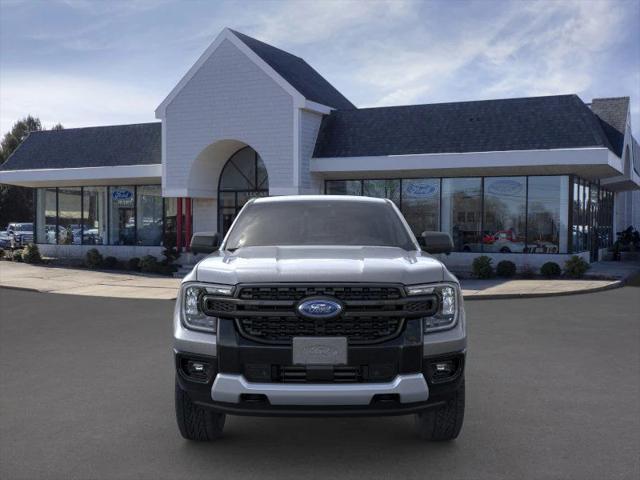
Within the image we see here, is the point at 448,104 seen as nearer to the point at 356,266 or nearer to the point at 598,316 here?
the point at 598,316

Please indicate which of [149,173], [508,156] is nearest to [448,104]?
[508,156]

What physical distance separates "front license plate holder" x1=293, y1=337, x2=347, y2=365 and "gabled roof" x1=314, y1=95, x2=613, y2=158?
18.5 metres

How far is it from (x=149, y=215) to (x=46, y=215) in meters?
6.62

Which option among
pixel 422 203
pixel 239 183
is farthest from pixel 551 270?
pixel 239 183

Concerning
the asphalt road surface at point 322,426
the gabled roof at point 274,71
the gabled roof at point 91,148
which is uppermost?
the gabled roof at point 274,71

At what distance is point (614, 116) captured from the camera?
26750 mm

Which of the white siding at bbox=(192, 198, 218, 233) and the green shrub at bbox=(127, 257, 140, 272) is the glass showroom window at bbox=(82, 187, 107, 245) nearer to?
the green shrub at bbox=(127, 257, 140, 272)

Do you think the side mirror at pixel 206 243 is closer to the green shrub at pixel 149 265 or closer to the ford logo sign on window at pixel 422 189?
the ford logo sign on window at pixel 422 189

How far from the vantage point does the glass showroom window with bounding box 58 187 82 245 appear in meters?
30.8

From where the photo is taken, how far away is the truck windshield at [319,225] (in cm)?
606

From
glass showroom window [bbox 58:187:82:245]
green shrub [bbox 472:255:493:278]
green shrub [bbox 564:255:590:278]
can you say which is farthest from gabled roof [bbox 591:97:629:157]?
glass showroom window [bbox 58:187:82:245]

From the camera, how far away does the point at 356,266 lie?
476 cm

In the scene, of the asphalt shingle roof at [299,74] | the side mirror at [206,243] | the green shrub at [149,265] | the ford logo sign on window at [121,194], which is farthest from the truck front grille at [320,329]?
the ford logo sign on window at [121,194]

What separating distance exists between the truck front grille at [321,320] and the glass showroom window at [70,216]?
28.1m
